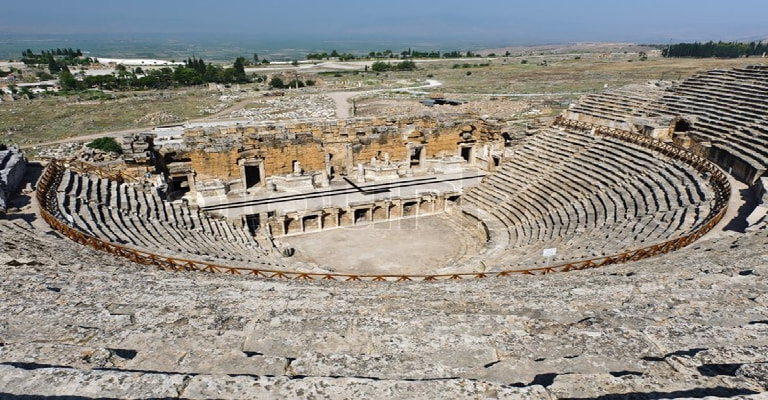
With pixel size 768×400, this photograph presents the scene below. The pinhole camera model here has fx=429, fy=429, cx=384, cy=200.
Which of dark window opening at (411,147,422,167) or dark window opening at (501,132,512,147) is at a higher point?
dark window opening at (501,132,512,147)

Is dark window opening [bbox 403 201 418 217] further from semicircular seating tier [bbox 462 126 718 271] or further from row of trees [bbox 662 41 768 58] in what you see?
row of trees [bbox 662 41 768 58]

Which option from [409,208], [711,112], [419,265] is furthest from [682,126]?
[419,265]

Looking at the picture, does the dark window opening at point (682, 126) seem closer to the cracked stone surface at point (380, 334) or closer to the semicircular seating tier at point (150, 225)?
the cracked stone surface at point (380, 334)

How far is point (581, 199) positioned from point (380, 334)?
49.0 ft

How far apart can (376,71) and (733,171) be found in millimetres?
79594

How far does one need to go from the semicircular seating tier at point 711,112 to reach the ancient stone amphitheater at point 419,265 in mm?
127

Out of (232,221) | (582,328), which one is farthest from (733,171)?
(232,221)

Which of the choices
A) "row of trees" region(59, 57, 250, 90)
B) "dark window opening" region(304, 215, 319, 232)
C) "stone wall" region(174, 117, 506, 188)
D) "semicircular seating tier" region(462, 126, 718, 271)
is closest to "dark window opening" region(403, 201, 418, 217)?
"semicircular seating tier" region(462, 126, 718, 271)

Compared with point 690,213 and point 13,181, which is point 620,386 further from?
point 13,181

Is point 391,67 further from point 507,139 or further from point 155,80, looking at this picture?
point 507,139

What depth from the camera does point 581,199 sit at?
18094mm

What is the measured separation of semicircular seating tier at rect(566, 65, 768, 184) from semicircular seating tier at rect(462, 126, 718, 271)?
183 cm

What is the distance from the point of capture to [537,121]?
2559 cm

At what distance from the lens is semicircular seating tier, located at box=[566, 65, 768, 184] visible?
17.3 meters
